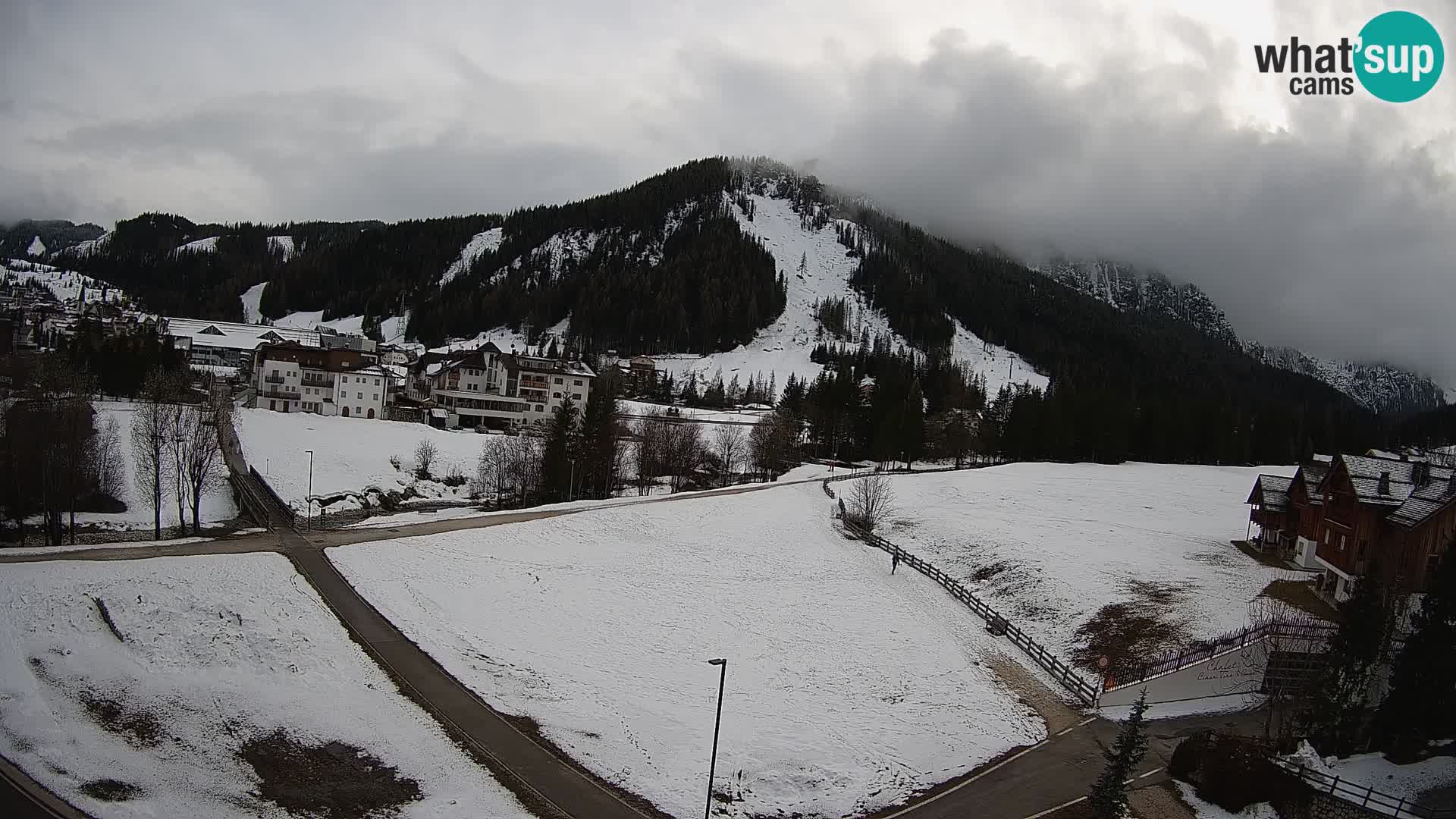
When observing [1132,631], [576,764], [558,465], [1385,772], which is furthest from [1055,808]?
[558,465]

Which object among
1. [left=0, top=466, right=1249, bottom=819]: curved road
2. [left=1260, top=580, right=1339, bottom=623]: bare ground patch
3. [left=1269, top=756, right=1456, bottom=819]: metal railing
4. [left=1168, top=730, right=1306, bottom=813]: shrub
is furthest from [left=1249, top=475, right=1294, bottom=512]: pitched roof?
[left=1269, top=756, right=1456, bottom=819]: metal railing

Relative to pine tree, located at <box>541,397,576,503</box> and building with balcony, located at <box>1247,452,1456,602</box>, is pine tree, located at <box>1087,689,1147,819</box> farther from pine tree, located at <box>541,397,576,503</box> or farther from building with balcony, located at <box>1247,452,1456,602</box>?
pine tree, located at <box>541,397,576,503</box>

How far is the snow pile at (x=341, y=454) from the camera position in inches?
2351

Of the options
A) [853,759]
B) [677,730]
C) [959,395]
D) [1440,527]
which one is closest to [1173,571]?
[1440,527]

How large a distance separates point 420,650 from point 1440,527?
42.2 metres

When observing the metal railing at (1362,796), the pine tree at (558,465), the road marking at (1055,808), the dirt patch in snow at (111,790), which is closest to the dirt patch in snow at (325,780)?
the dirt patch in snow at (111,790)

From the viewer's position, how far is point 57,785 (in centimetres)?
1855

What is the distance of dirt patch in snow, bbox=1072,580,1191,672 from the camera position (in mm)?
33219

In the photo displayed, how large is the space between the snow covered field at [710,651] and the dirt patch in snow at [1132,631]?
4396 mm

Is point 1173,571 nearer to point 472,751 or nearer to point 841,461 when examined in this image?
point 472,751

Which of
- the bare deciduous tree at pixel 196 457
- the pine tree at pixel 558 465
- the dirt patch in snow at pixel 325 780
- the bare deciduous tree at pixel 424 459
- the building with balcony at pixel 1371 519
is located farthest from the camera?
the bare deciduous tree at pixel 424 459

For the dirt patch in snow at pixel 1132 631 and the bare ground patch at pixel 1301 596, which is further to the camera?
the bare ground patch at pixel 1301 596

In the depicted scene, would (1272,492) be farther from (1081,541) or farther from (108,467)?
(108,467)

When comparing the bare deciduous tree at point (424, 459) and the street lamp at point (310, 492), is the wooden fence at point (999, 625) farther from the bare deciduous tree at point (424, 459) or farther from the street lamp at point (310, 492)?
the bare deciduous tree at point (424, 459)
